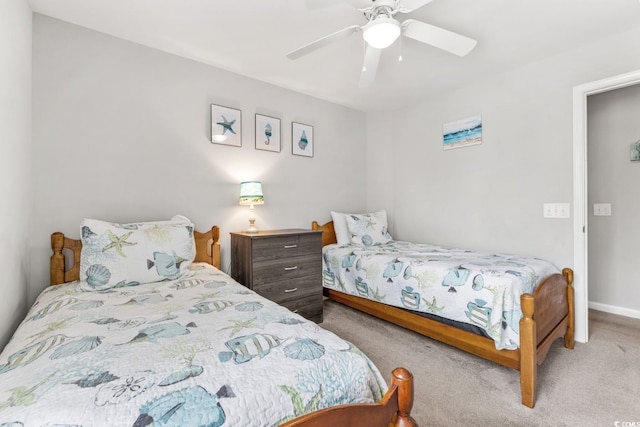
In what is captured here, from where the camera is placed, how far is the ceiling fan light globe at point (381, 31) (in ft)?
5.19

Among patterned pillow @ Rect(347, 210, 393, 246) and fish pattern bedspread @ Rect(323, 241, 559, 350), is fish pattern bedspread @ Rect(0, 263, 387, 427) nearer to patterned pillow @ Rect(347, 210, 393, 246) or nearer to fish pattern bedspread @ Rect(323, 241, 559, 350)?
fish pattern bedspread @ Rect(323, 241, 559, 350)

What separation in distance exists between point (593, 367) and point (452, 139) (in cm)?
231

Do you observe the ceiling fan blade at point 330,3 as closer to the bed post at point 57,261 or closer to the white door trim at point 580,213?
the white door trim at point 580,213

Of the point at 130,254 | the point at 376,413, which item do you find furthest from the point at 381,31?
the point at 130,254

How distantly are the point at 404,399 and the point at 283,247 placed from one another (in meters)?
1.87

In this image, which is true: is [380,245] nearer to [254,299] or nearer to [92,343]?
[254,299]

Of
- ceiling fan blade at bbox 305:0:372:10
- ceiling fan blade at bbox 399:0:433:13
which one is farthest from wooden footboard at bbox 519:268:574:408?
ceiling fan blade at bbox 305:0:372:10

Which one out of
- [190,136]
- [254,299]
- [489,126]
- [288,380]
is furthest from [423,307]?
[190,136]

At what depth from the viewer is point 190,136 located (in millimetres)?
2596

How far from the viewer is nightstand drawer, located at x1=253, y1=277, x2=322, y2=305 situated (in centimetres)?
250

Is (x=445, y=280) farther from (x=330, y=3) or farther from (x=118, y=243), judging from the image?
(x=118, y=243)

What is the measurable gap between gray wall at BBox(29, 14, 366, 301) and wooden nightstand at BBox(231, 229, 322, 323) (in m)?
0.36

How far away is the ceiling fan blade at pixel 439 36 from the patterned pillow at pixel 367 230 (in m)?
1.96

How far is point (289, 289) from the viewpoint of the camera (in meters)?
2.62
